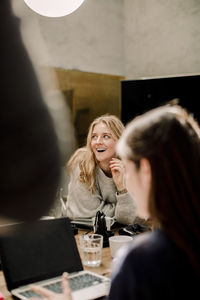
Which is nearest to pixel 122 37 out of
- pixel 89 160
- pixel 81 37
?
pixel 81 37

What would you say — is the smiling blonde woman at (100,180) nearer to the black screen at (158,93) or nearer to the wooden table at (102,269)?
the wooden table at (102,269)

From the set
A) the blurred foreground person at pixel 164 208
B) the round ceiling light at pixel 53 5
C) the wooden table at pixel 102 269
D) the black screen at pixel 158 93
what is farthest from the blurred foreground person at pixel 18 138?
the blurred foreground person at pixel 164 208

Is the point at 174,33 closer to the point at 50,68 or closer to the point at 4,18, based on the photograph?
the point at 50,68

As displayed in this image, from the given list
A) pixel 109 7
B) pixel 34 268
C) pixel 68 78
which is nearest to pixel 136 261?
pixel 34 268

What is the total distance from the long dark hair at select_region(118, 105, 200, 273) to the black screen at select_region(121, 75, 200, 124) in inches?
92.6

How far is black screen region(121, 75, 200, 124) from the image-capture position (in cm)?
299

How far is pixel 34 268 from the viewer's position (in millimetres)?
1117

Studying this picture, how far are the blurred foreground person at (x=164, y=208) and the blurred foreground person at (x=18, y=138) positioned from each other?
1.47 metres

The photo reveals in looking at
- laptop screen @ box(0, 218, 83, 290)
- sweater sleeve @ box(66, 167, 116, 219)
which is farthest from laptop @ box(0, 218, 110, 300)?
sweater sleeve @ box(66, 167, 116, 219)

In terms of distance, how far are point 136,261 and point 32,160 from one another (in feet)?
5.96

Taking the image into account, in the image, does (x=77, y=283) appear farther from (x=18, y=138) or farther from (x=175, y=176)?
(x=18, y=138)

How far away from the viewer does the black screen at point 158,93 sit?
299 centimetres

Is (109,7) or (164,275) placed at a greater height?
(109,7)

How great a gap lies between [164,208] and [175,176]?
0.23ft
